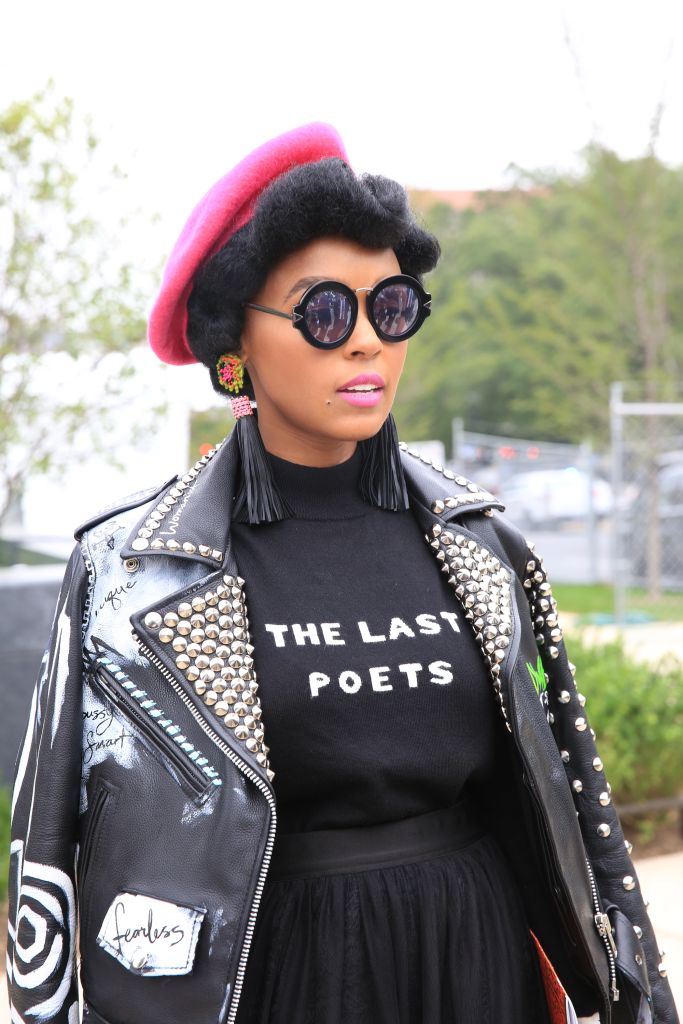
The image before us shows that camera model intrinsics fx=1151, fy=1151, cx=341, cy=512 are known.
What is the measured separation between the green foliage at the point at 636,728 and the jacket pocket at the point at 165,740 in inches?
144

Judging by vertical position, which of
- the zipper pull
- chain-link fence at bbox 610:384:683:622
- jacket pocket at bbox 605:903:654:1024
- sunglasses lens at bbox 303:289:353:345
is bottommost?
chain-link fence at bbox 610:384:683:622

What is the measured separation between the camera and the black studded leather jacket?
173 cm

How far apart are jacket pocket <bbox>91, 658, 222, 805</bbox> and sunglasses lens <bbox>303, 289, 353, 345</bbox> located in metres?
0.65

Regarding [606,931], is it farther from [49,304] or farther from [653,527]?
[653,527]

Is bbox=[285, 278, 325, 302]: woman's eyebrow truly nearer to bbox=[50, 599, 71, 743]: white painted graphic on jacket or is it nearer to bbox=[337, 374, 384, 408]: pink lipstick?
bbox=[337, 374, 384, 408]: pink lipstick

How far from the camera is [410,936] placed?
194 centimetres

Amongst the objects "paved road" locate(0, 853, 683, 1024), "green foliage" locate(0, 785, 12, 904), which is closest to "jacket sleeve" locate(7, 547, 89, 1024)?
"paved road" locate(0, 853, 683, 1024)

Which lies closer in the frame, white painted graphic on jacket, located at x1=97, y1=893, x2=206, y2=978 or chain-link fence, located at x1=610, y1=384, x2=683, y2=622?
white painted graphic on jacket, located at x1=97, y1=893, x2=206, y2=978

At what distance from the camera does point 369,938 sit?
75.0 inches

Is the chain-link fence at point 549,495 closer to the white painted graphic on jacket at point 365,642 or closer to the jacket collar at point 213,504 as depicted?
the jacket collar at point 213,504

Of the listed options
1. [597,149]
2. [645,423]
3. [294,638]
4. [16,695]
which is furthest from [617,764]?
[597,149]

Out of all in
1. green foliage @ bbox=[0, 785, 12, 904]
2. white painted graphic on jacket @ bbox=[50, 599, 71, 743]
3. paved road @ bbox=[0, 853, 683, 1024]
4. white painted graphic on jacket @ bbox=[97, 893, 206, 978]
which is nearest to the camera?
white painted graphic on jacket @ bbox=[97, 893, 206, 978]

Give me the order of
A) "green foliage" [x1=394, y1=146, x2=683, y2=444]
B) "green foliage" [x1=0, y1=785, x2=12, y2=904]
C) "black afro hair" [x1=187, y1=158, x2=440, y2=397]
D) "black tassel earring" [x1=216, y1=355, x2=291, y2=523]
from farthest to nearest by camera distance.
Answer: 1. "green foliage" [x1=394, y1=146, x2=683, y2=444]
2. "green foliage" [x1=0, y1=785, x2=12, y2=904]
3. "black tassel earring" [x1=216, y1=355, x2=291, y2=523]
4. "black afro hair" [x1=187, y1=158, x2=440, y2=397]

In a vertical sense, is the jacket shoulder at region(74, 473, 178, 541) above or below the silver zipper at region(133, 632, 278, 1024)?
above
